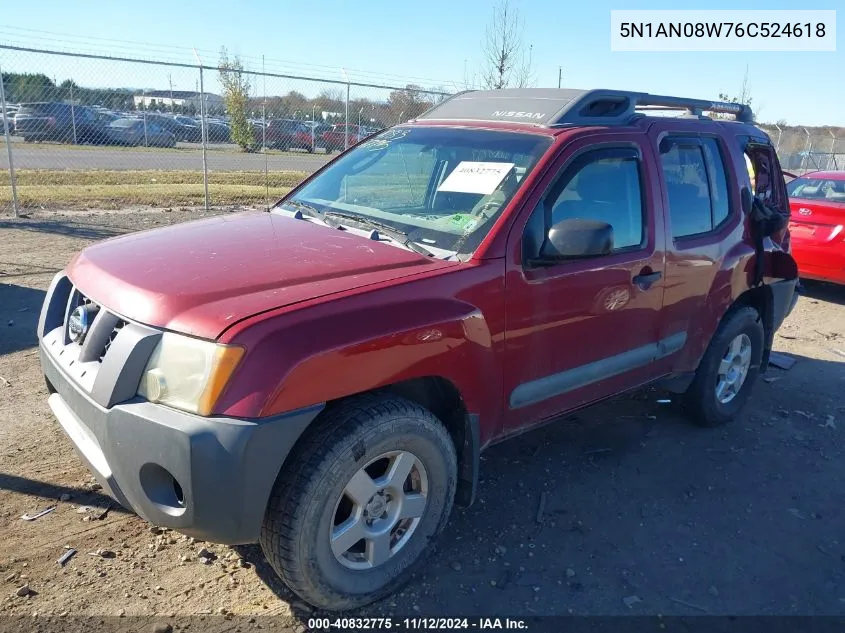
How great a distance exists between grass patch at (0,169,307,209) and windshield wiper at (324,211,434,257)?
9349 millimetres

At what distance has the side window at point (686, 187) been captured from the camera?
12.5 feet

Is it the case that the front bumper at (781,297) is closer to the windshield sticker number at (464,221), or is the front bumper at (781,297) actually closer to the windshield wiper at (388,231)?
the windshield sticker number at (464,221)

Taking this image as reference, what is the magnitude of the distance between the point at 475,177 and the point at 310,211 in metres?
0.92

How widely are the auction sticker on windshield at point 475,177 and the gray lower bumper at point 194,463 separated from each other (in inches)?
55.8

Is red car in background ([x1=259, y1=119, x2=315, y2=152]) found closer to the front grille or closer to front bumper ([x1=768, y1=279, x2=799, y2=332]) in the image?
front bumper ([x1=768, y1=279, x2=799, y2=332])

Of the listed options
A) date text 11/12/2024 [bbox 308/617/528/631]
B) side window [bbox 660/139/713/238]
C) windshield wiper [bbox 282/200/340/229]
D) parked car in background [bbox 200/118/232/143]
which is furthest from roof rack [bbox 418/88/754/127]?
parked car in background [bbox 200/118/232/143]

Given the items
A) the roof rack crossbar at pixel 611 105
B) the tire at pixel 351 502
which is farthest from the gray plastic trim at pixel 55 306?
the roof rack crossbar at pixel 611 105

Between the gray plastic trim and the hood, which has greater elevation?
the hood

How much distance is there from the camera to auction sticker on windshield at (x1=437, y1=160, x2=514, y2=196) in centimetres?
318

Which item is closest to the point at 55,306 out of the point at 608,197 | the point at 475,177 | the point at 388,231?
the point at 388,231

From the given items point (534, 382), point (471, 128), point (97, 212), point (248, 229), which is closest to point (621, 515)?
point (534, 382)

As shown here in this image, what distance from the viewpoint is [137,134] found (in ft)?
70.2

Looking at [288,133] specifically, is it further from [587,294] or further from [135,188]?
[587,294]

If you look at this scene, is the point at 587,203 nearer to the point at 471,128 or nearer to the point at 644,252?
the point at 644,252
